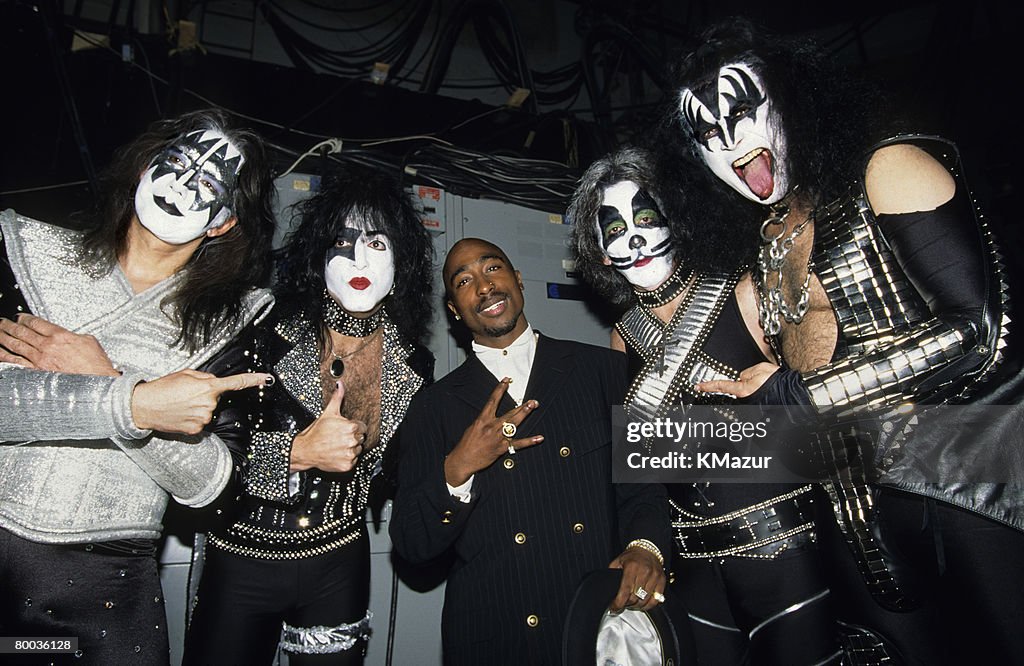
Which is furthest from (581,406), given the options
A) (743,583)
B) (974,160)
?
(974,160)

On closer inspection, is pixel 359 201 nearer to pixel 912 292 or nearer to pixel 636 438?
pixel 636 438

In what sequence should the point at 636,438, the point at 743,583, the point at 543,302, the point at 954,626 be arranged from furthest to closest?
the point at 543,302 < the point at 636,438 < the point at 743,583 < the point at 954,626

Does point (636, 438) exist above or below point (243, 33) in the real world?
below

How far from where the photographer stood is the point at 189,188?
2.45 metres

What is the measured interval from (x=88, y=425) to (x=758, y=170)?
2460 millimetres

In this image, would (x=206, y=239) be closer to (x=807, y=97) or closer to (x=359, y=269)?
(x=359, y=269)

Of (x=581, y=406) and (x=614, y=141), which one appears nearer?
(x=581, y=406)

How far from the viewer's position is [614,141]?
573 centimetres

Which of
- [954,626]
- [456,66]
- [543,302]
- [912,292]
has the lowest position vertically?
[954,626]

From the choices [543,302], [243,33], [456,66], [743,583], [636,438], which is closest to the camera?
[743,583]

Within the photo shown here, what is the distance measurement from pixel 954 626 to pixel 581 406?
Result: 1421 mm

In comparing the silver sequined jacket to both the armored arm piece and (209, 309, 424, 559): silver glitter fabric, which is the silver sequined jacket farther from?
the armored arm piece

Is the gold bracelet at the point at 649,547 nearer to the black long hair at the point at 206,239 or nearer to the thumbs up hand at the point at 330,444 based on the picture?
the thumbs up hand at the point at 330,444

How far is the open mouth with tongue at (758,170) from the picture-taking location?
2428 mm
